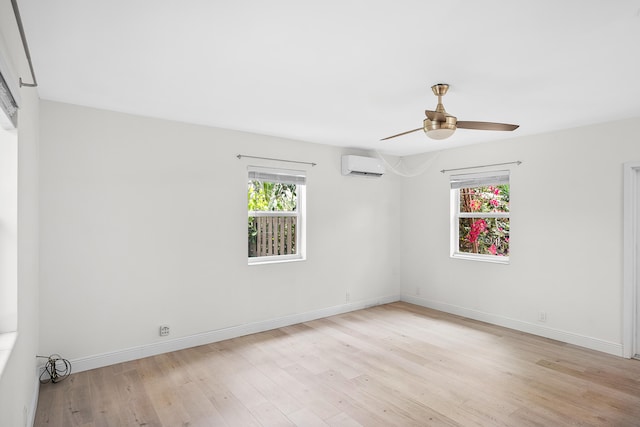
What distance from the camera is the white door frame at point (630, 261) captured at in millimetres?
3535

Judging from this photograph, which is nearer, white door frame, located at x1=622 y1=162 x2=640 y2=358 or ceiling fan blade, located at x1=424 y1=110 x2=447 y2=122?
ceiling fan blade, located at x1=424 y1=110 x2=447 y2=122

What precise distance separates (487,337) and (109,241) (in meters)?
4.11

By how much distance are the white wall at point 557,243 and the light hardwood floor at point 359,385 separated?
0.34m

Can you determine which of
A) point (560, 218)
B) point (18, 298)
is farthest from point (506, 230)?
point (18, 298)

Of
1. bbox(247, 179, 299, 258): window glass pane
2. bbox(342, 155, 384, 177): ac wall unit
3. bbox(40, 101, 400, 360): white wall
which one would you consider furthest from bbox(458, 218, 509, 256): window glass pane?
bbox(247, 179, 299, 258): window glass pane

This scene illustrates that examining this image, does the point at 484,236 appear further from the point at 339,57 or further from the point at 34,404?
the point at 34,404

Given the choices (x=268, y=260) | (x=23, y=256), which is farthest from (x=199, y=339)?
(x=23, y=256)

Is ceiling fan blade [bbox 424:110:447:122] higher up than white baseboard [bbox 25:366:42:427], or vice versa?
ceiling fan blade [bbox 424:110:447:122]

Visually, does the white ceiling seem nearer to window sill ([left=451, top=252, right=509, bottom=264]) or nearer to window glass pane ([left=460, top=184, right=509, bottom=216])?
window glass pane ([left=460, top=184, right=509, bottom=216])

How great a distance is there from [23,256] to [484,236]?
484cm

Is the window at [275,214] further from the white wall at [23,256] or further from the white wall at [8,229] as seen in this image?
the white wall at [8,229]

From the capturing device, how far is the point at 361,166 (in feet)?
16.6

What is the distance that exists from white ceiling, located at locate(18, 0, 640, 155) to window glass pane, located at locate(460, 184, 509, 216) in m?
1.36

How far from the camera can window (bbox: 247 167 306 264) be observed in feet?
14.3
